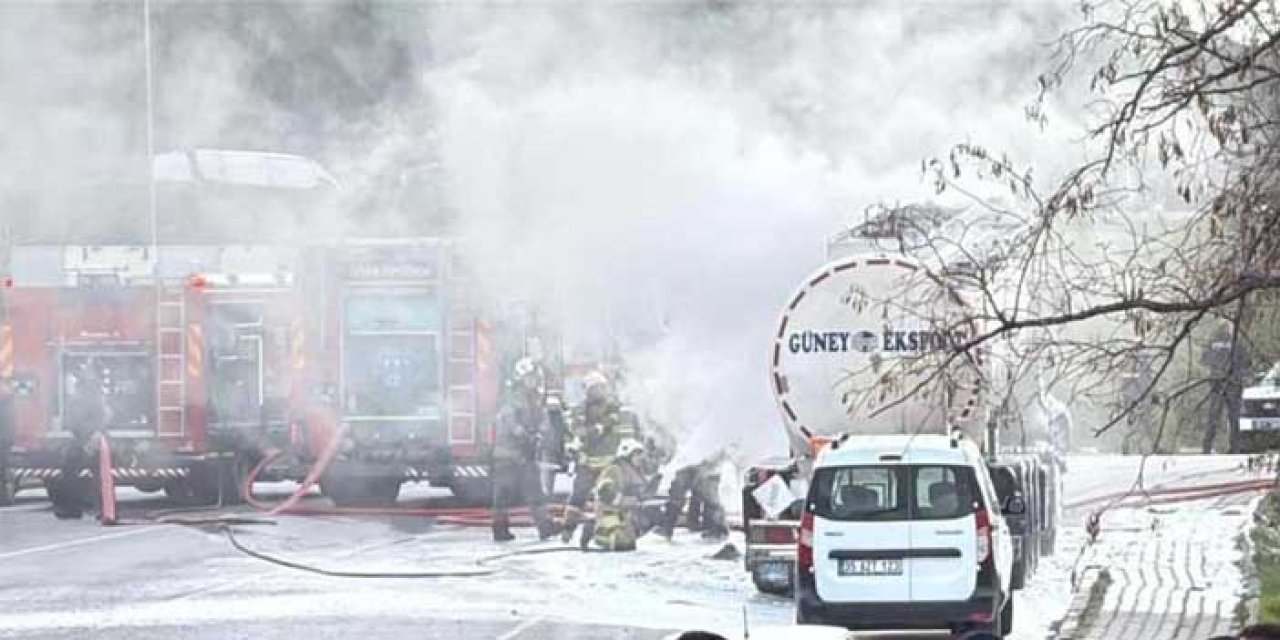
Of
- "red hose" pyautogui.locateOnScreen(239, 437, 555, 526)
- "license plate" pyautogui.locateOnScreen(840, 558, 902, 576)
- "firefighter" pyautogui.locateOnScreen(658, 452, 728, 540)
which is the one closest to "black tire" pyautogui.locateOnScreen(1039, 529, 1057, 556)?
"firefighter" pyautogui.locateOnScreen(658, 452, 728, 540)

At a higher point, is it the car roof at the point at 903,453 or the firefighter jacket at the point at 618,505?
the car roof at the point at 903,453

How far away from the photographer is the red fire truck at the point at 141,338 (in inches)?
1147

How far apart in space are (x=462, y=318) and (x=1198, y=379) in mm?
19238

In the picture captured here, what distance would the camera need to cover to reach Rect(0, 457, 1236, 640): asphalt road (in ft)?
59.1

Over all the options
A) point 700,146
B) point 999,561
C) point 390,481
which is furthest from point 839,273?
point 390,481

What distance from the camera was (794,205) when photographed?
77.9 feet

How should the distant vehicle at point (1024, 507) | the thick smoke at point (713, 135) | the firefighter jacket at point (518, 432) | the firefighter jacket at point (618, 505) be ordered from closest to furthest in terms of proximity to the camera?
the distant vehicle at point (1024, 507) → the thick smoke at point (713, 135) → the firefighter jacket at point (618, 505) → the firefighter jacket at point (518, 432)

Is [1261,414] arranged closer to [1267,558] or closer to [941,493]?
[941,493]

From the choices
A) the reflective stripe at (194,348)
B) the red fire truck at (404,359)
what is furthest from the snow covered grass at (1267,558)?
the reflective stripe at (194,348)

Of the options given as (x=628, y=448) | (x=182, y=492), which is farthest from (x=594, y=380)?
(x=182, y=492)

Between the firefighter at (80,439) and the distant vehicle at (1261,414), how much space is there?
1672 cm

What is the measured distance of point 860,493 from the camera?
1709 centimetres

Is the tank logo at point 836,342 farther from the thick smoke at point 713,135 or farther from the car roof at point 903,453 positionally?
the thick smoke at point 713,135

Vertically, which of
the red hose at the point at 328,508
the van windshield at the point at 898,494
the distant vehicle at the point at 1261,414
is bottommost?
the red hose at the point at 328,508
